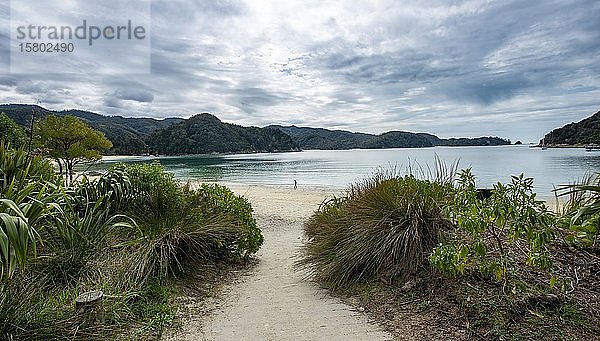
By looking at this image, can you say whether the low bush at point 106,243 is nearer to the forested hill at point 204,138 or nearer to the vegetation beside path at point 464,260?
the vegetation beside path at point 464,260

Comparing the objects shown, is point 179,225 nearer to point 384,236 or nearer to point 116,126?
point 384,236

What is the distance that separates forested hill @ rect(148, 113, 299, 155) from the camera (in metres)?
103

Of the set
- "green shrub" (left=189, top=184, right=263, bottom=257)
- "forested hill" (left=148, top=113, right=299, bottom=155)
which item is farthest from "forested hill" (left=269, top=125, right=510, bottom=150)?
"green shrub" (left=189, top=184, right=263, bottom=257)

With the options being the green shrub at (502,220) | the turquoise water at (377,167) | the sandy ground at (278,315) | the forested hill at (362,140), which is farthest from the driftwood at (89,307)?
the forested hill at (362,140)

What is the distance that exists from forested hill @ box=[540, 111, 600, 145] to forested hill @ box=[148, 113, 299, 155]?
7643 cm

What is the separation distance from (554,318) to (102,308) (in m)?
3.59

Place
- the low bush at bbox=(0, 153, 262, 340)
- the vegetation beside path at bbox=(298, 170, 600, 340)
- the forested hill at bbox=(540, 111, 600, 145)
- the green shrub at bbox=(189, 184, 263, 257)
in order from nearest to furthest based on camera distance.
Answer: the low bush at bbox=(0, 153, 262, 340) → the vegetation beside path at bbox=(298, 170, 600, 340) → the green shrub at bbox=(189, 184, 263, 257) → the forested hill at bbox=(540, 111, 600, 145)

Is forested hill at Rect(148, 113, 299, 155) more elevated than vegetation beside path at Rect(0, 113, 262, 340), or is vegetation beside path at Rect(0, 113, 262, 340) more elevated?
forested hill at Rect(148, 113, 299, 155)

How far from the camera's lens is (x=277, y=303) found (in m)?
4.46

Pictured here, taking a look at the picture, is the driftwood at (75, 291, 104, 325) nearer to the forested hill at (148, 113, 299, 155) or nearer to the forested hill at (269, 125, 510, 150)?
the forested hill at (148, 113, 299, 155)

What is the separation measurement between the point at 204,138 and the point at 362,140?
197ft

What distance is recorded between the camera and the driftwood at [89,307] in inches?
125

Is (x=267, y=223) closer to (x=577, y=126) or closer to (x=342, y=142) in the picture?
(x=577, y=126)

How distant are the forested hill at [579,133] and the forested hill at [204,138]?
7643cm
